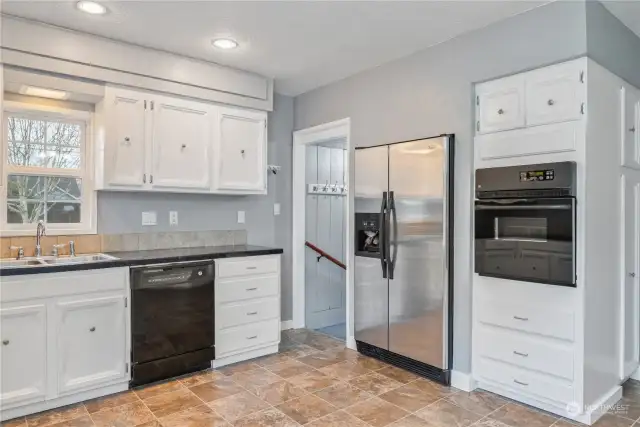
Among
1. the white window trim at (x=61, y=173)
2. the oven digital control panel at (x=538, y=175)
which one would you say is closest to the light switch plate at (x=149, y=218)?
the white window trim at (x=61, y=173)

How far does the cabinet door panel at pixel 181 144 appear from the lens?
3385 mm

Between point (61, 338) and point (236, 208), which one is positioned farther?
point (236, 208)

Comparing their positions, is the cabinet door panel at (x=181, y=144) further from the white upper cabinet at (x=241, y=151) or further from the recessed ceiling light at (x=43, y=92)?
the recessed ceiling light at (x=43, y=92)

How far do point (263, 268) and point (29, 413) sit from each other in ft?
5.90

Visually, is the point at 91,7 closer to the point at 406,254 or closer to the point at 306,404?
the point at 406,254

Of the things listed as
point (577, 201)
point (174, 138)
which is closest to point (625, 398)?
point (577, 201)

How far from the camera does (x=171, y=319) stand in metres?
3.12

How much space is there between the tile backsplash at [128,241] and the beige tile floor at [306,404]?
112 cm

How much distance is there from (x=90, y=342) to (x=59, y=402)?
1.26ft

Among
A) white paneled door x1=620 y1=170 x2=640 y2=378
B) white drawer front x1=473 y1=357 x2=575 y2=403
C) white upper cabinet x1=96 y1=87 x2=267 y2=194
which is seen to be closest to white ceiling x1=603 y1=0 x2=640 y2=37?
white paneled door x1=620 y1=170 x2=640 y2=378

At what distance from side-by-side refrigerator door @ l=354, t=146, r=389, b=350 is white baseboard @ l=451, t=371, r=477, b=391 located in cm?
58

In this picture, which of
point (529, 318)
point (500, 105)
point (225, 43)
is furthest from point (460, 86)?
point (225, 43)

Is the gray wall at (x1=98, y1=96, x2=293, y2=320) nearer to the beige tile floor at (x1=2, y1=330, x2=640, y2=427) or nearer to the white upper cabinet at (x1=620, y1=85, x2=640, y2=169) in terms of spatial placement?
the beige tile floor at (x1=2, y1=330, x2=640, y2=427)

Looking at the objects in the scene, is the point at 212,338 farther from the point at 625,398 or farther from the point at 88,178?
the point at 625,398
